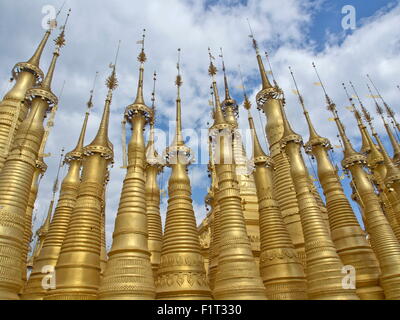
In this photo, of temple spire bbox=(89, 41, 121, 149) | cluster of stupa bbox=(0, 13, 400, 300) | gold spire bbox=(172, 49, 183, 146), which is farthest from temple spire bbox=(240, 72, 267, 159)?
temple spire bbox=(89, 41, 121, 149)

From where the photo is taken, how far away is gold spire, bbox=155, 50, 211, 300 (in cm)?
1248

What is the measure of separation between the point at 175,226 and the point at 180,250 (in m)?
1.17

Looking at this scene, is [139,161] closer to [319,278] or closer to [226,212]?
[226,212]

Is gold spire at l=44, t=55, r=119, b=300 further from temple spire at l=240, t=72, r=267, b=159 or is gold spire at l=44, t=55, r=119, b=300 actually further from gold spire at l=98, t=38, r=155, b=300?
temple spire at l=240, t=72, r=267, b=159

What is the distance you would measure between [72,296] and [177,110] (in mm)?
11112

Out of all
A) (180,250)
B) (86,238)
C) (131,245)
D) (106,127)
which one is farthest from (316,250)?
(106,127)

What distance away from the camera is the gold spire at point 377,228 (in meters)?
15.1

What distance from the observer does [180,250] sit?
1331 cm

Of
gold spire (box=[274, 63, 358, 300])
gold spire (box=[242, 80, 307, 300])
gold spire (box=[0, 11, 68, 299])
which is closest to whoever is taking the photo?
gold spire (box=[0, 11, 68, 299])

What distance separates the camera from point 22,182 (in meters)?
13.1

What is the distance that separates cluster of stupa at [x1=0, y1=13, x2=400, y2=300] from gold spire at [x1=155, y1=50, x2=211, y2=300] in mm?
49

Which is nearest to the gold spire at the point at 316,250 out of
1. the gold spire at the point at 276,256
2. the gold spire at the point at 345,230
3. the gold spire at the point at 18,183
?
the gold spire at the point at 276,256

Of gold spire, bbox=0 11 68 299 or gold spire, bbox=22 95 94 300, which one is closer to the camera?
gold spire, bbox=0 11 68 299

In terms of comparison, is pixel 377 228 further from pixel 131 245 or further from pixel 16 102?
pixel 16 102
